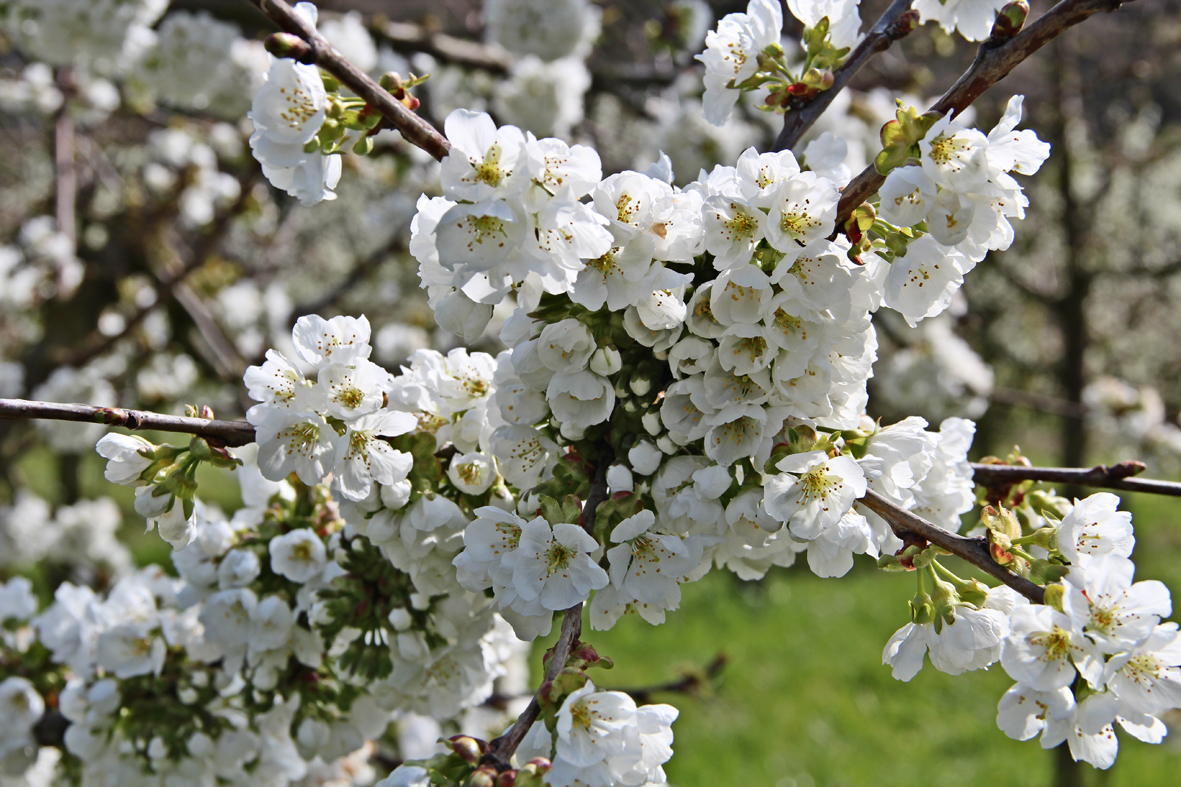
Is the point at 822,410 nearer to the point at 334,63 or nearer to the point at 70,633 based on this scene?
the point at 334,63

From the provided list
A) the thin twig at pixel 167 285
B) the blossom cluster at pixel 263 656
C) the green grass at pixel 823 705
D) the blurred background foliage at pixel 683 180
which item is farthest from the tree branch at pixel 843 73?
the thin twig at pixel 167 285

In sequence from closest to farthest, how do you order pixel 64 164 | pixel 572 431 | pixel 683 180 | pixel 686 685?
pixel 572 431 < pixel 686 685 < pixel 683 180 < pixel 64 164

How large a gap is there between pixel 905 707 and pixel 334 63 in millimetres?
5682

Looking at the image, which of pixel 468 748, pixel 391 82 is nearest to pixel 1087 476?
pixel 468 748

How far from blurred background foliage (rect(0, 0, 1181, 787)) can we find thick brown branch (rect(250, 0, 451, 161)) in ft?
6.15

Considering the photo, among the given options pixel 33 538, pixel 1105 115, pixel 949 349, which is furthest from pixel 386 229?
pixel 1105 115

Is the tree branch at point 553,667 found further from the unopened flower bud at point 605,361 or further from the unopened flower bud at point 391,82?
the unopened flower bud at point 391,82

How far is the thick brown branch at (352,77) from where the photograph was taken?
1.07 metres

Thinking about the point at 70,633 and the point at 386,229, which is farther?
the point at 386,229

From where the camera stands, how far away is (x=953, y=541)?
119 centimetres

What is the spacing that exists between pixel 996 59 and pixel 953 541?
0.63 m

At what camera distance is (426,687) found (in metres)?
1.63

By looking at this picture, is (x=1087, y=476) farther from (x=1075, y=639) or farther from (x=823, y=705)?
(x=823, y=705)

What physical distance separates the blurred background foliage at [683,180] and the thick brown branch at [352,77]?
6.15ft
